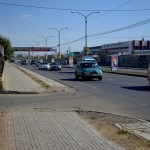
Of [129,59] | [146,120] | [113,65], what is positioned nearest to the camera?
[146,120]

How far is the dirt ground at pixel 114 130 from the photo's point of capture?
25.9 ft

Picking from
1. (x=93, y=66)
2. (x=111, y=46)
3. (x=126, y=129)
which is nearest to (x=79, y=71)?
(x=93, y=66)

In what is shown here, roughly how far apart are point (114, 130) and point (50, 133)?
1613 mm

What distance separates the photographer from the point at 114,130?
31.3 ft

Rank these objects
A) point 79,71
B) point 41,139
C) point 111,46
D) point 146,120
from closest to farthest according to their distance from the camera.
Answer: point 41,139 < point 146,120 < point 79,71 < point 111,46

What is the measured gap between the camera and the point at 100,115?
12.3 metres

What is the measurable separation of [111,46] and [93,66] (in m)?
97.1

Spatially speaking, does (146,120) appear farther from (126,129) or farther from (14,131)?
(14,131)

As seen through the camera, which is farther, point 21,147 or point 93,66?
point 93,66

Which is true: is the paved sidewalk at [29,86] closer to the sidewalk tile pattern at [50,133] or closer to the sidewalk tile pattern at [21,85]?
the sidewalk tile pattern at [21,85]

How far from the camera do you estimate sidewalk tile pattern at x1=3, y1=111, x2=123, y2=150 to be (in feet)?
25.3

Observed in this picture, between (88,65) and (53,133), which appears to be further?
(88,65)

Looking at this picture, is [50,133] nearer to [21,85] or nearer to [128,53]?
[21,85]

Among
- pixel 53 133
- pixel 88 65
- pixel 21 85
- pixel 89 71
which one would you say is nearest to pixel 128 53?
pixel 88 65
